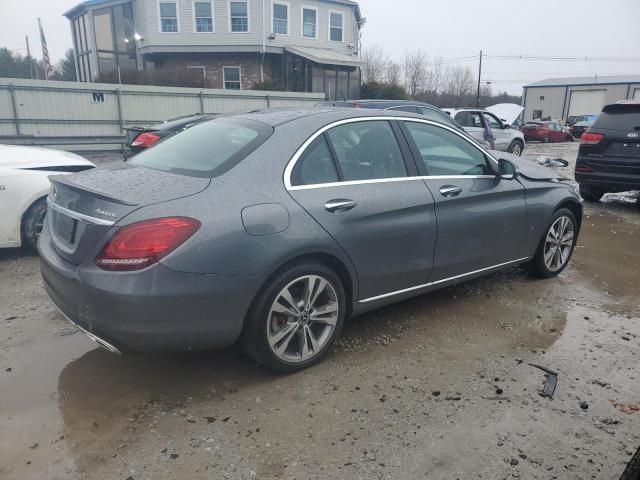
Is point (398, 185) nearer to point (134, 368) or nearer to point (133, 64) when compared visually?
point (134, 368)

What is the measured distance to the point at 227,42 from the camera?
2591 centimetres

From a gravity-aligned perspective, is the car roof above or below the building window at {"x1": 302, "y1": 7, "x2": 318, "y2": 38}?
below

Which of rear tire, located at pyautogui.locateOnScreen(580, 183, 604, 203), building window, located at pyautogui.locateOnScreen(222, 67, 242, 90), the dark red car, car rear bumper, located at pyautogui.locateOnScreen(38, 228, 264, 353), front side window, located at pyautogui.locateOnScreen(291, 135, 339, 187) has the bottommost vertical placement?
the dark red car

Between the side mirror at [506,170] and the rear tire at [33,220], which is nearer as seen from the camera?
the side mirror at [506,170]

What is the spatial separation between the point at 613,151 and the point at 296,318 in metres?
7.28

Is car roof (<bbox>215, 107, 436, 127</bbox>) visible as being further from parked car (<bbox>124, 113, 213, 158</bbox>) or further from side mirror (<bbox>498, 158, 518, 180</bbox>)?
parked car (<bbox>124, 113, 213, 158</bbox>)

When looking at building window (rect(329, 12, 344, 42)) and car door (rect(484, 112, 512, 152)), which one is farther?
building window (rect(329, 12, 344, 42))

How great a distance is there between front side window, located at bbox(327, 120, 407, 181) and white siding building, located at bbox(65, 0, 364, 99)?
22717 millimetres

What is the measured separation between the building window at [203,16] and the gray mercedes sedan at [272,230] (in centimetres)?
2472

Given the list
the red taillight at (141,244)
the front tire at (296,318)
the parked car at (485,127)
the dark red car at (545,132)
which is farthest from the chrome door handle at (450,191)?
the dark red car at (545,132)

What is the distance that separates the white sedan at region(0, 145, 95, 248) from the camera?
16.4 feet

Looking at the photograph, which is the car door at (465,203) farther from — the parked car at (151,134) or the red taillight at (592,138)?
the parked car at (151,134)

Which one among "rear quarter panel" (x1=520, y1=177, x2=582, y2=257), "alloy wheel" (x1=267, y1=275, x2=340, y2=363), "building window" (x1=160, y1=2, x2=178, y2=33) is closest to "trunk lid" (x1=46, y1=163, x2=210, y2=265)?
"alloy wheel" (x1=267, y1=275, x2=340, y2=363)

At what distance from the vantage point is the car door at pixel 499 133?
15.8 meters
